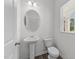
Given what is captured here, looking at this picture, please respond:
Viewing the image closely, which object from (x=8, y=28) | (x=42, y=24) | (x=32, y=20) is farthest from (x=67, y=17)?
(x=8, y=28)

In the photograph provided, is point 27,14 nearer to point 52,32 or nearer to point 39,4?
point 39,4

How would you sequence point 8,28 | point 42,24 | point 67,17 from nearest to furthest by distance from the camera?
point 8,28 < point 67,17 < point 42,24

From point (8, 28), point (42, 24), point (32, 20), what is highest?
point (32, 20)

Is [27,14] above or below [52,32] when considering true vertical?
above

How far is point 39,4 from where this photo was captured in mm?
3645

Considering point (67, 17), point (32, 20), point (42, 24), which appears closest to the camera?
point (67, 17)

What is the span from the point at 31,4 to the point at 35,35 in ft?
4.01

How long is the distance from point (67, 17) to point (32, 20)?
4.32ft

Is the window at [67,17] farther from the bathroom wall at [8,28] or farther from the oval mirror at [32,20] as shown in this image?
the bathroom wall at [8,28]

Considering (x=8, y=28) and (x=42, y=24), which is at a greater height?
(x=42, y=24)

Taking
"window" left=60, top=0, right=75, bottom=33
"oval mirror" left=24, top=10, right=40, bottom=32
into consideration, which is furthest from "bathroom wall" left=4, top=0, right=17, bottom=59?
"oval mirror" left=24, top=10, right=40, bottom=32

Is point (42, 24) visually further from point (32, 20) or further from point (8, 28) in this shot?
point (8, 28)

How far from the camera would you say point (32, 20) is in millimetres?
3533

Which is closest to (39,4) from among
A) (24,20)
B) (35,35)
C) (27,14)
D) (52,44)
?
(27,14)
